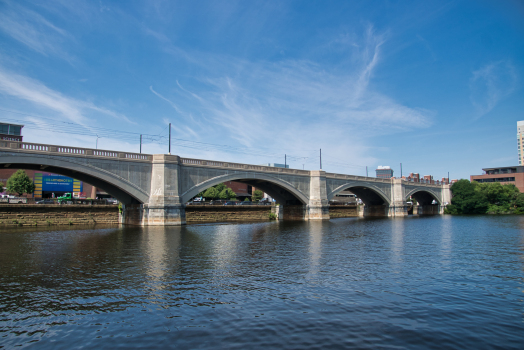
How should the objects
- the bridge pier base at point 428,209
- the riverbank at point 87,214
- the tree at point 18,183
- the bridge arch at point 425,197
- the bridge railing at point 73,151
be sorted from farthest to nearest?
1. the bridge pier base at point 428,209
2. the bridge arch at point 425,197
3. the tree at point 18,183
4. the riverbank at point 87,214
5. the bridge railing at point 73,151

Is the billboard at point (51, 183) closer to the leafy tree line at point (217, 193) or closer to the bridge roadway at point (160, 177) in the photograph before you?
the leafy tree line at point (217, 193)

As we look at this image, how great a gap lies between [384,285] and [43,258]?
57.9 ft

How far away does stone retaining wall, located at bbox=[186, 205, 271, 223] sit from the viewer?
52.7 m

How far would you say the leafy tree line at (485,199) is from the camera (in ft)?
272

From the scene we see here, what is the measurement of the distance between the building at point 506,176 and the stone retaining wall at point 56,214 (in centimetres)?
11598

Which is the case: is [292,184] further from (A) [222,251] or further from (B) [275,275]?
(B) [275,275]

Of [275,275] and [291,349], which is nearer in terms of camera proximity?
[291,349]

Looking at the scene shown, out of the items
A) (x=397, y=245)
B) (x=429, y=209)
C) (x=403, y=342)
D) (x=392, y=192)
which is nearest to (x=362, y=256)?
(x=397, y=245)

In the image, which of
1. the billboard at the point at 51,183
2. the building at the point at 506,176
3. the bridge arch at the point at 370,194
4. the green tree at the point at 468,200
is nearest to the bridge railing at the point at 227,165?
the bridge arch at the point at 370,194

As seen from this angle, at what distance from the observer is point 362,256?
20047mm

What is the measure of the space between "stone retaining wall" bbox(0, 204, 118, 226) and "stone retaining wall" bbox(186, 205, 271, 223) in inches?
443

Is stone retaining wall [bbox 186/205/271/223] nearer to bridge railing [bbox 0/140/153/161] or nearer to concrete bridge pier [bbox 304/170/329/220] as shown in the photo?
concrete bridge pier [bbox 304/170/329/220]

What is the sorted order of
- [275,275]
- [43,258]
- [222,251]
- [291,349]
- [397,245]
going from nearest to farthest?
[291,349] < [275,275] < [43,258] < [222,251] < [397,245]

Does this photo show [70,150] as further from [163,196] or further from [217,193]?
[217,193]
